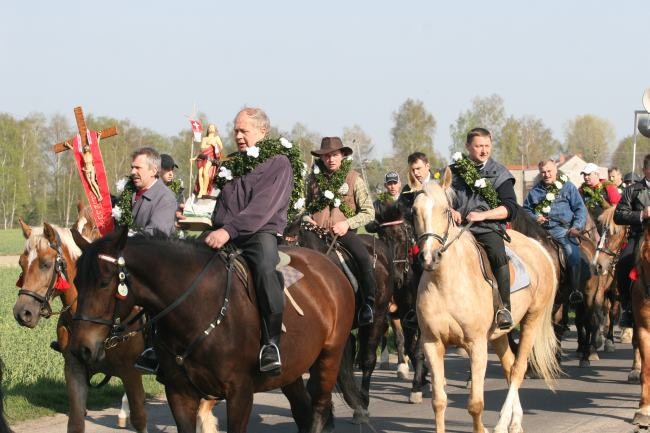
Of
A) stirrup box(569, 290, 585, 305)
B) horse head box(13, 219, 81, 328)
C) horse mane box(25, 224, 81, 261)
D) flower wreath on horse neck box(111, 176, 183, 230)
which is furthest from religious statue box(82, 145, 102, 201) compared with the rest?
stirrup box(569, 290, 585, 305)

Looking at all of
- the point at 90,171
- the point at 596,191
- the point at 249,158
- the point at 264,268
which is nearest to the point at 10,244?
the point at 596,191

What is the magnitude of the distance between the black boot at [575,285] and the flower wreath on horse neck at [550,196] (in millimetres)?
1019

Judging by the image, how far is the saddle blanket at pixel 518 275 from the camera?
9.80 m

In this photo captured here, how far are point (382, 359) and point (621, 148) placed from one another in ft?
436

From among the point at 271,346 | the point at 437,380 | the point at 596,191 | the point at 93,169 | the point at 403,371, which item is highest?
the point at 93,169

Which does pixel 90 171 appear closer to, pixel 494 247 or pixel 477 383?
pixel 494 247

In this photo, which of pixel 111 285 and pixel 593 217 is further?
pixel 593 217

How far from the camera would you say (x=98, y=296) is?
20.0 ft

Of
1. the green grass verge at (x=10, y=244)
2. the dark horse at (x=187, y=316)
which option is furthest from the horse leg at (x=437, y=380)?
the green grass verge at (x=10, y=244)

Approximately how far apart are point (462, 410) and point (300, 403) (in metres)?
3.20

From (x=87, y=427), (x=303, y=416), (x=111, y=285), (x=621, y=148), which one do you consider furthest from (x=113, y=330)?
(x=621, y=148)

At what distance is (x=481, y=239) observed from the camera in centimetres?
959

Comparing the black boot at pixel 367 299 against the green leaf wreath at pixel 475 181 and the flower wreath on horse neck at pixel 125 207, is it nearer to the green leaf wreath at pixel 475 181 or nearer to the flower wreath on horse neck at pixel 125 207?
the green leaf wreath at pixel 475 181

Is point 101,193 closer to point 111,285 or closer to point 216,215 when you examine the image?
point 216,215
